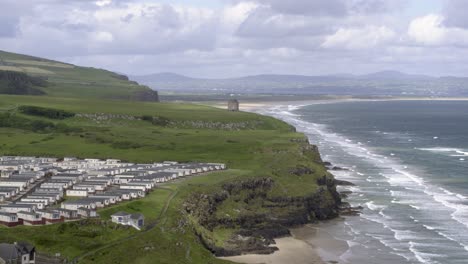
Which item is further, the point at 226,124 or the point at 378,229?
the point at 226,124

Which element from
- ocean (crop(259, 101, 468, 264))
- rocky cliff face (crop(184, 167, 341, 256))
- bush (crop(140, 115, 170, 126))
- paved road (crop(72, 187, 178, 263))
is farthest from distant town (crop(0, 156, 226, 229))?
bush (crop(140, 115, 170, 126))

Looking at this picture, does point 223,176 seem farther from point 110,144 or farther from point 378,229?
point 110,144

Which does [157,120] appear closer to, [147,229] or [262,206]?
[262,206]

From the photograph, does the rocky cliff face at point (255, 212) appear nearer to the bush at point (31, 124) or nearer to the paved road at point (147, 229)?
the paved road at point (147, 229)

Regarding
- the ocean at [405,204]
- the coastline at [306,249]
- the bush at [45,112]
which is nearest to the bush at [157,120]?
the bush at [45,112]

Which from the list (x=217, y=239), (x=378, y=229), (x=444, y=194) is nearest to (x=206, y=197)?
(x=217, y=239)

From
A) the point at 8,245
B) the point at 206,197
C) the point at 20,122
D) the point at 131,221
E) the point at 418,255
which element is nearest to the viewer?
the point at 8,245

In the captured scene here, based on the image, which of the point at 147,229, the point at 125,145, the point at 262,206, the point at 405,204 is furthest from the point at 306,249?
the point at 125,145
